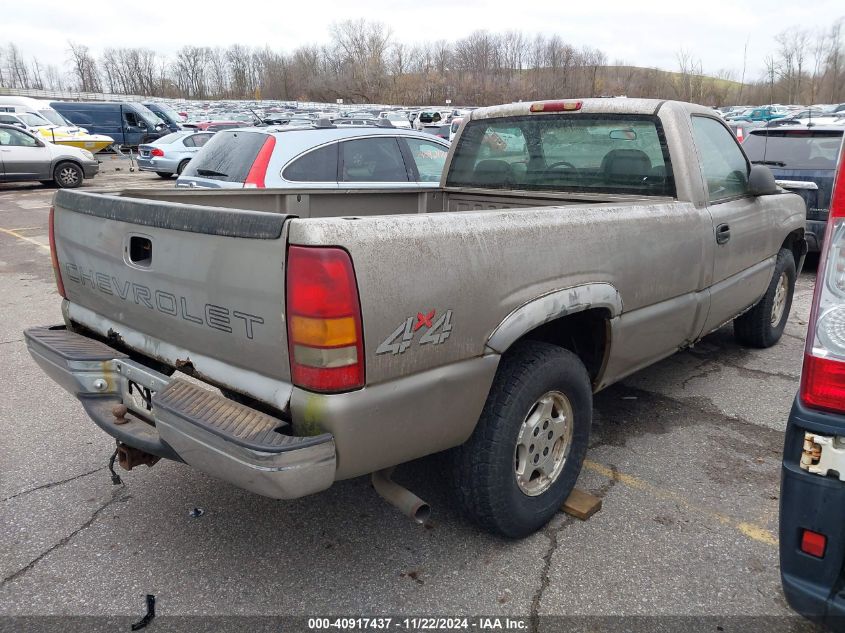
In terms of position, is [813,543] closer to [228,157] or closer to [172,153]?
[228,157]

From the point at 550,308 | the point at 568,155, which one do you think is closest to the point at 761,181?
the point at 568,155

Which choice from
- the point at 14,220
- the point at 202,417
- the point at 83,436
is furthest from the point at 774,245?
the point at 14,220

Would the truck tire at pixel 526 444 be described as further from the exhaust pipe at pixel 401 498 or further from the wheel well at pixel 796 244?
the wheel well at pixel 796 244

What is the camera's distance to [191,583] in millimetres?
2559

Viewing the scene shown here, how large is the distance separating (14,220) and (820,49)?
7106cm

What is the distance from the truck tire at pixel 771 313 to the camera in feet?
16.5

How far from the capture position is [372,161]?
723cm

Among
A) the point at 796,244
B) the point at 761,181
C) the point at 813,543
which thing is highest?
the point at 761,181

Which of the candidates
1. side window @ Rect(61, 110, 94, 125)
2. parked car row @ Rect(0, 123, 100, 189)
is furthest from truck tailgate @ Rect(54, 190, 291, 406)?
side window @ Rect(61, 110, 94, 125)

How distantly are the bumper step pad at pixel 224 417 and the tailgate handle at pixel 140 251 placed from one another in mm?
533

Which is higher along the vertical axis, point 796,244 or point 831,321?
point 831,321

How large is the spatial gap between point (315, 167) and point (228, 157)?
1.06 meters

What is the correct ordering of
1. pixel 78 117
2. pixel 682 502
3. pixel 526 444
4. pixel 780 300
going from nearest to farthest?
1. pixel 526 444
2. pixel 682 502
3. pixel 780 300
4. pixel 78 117

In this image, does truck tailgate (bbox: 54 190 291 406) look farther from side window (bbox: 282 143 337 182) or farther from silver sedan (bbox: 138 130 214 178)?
silver sedan (bbox: 138 130 214 178)
